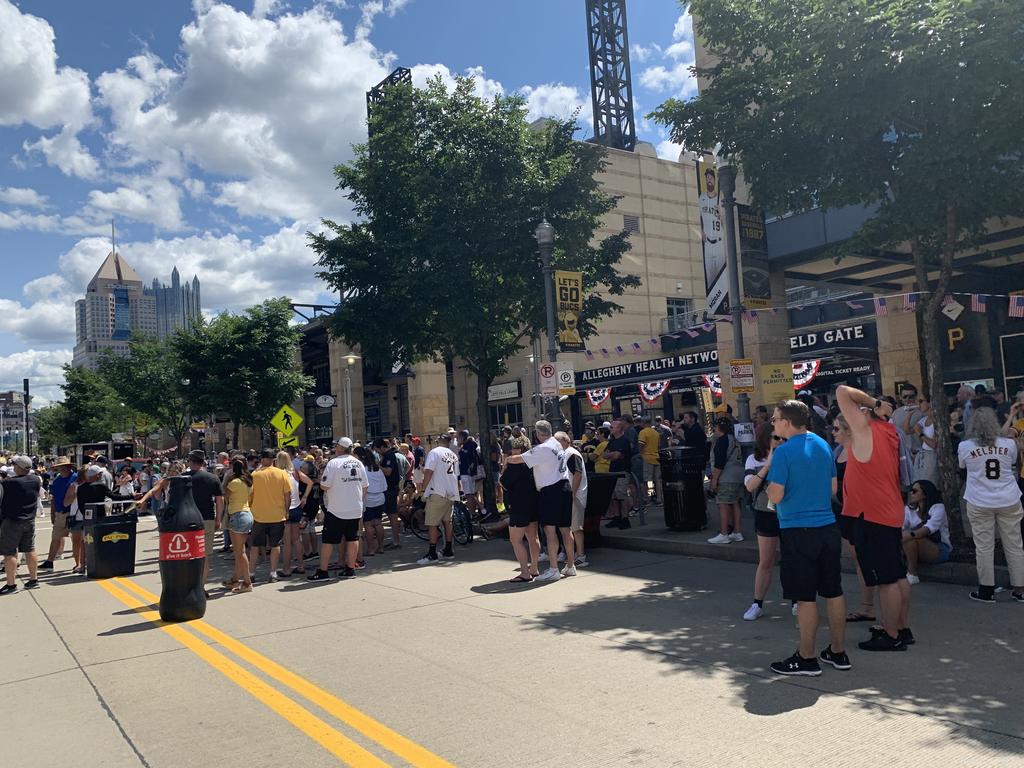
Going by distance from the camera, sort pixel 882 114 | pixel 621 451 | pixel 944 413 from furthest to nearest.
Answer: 1. pixel 621 451
2. pixel 944 413
3. pixel 882 114

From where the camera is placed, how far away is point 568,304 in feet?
50.9

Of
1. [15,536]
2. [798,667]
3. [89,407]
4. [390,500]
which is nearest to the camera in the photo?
[798,667]

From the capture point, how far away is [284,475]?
10.4m

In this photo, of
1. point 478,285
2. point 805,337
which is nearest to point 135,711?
point 478,285

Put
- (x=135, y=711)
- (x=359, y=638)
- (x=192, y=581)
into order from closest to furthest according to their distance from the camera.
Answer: (x=135, y=711), (x=359, y=638), (x=192, y=581)

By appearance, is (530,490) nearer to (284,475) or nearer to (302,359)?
(284,475)

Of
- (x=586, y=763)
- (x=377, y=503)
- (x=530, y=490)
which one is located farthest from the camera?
(x=377, y=503)

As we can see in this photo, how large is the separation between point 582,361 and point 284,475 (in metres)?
28.1

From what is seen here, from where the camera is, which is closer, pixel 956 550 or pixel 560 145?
pixel 956 550

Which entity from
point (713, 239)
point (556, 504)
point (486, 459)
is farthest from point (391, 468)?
point (713, 239)

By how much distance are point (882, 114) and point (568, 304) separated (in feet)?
24.1

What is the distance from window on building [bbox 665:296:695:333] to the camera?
40219 millimetres

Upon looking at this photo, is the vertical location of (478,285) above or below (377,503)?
above

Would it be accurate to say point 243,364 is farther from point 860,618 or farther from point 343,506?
point 860,618
